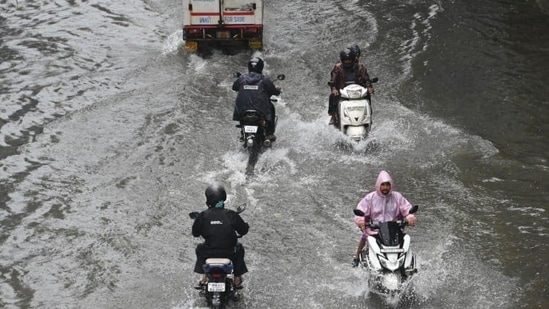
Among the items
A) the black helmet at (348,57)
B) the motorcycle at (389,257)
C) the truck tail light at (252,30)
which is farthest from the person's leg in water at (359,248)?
the truck tail light at (252,30)

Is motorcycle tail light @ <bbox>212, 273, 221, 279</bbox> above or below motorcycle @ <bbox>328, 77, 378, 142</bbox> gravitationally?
above

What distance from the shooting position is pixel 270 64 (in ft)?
61.5

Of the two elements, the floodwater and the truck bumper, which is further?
the truck bumper

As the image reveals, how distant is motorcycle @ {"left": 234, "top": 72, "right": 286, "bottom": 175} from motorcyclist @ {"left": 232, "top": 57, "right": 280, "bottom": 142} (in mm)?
93

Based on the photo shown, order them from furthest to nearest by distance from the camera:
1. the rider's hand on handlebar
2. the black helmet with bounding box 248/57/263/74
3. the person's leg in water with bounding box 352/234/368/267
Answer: the black helmet with bounding box 248/57/263/74 < the person's leg in water with bounding box 352/234/368/267 < the rider's hand on handlebar

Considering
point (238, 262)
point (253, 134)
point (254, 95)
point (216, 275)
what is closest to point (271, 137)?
point (253, 134)

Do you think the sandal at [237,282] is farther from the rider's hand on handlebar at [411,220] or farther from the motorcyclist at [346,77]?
the motorcyclist at [346,77]

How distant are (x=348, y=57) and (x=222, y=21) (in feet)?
20.1

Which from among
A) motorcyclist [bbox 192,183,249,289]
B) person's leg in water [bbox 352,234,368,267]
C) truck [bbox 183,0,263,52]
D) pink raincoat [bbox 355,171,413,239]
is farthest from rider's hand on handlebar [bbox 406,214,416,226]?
truck [bbox 183,0,263,52]

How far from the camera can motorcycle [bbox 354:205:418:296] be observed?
28.8 ft

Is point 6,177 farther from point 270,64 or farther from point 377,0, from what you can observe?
point 377,0

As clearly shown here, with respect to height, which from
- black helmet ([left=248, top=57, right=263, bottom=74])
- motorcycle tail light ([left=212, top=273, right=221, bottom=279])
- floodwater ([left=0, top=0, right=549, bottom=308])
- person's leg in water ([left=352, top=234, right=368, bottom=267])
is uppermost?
black helmet ([left=248, top=57, right=263, bottom=74])

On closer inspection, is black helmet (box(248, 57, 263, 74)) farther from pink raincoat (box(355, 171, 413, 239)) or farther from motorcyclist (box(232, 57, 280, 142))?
pink raincoat (box(355, 171, 413, 239))

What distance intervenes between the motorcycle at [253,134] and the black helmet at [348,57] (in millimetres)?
1944
